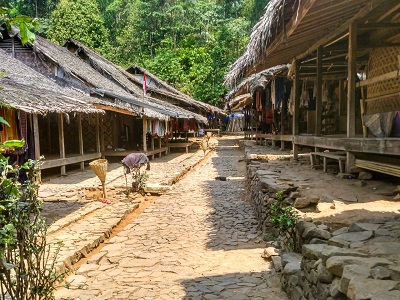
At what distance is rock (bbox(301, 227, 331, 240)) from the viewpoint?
349 centimetres

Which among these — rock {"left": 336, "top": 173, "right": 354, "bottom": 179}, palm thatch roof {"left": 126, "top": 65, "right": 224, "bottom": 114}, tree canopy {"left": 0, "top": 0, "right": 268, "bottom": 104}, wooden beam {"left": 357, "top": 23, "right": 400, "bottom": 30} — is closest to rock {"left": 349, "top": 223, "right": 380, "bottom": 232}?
rock {"left": 336, "top": 173, "right": 354, "bottom": 179}

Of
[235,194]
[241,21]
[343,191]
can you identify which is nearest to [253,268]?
[343,191]

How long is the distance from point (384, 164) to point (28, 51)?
14761 mm

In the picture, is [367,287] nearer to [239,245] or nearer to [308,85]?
[239,245]

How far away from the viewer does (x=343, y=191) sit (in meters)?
5.51

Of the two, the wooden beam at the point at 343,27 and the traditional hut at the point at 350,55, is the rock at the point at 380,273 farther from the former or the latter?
the wooden beam at the point at 343,27

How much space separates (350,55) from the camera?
6.35m

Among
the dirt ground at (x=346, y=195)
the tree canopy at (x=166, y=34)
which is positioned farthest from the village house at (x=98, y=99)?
the tree canopy at (x=166, y=34)

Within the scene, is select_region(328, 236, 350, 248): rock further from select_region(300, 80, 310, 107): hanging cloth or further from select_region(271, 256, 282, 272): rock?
select_region(300, 80, 310, 107): hanging cloth

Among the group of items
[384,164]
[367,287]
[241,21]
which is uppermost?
[241,21]

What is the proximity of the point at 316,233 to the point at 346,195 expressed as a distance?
197cm

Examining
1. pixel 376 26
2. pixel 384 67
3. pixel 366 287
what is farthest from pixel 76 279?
pixel 384 67

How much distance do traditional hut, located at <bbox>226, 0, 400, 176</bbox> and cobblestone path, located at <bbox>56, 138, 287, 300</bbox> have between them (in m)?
2.32

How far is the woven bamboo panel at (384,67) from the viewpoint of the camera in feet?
25.5
